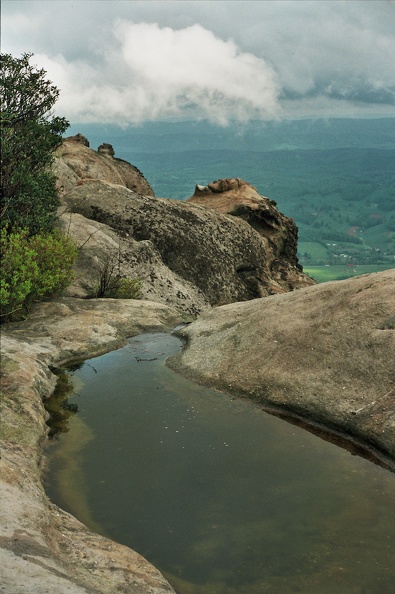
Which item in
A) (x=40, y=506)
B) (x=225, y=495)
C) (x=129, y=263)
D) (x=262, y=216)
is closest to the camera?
(x=40, y=506)

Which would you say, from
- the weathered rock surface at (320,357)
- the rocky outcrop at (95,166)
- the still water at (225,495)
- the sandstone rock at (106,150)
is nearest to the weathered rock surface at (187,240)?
the rocky outcrop at (95,166)

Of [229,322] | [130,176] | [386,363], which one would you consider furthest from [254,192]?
[386,363]

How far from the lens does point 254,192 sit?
125ft

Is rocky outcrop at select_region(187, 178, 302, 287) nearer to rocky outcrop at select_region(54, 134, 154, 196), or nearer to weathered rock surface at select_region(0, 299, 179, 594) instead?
rocky outcrop at select_region(54, 134, 154, 196)

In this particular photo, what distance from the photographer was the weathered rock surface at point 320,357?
1071cm

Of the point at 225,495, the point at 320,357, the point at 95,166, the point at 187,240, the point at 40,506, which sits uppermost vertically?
the point at 95,166

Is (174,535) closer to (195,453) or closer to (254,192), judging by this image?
(195,453)

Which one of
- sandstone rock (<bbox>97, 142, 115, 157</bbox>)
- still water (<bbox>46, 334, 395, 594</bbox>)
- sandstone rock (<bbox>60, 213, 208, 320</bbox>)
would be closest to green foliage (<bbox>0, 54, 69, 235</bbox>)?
sandstone rock (<bbox>60, 213, 208, 320</bbox>)

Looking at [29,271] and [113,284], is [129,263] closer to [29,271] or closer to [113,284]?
[113,284]

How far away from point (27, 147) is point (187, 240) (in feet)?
28.6

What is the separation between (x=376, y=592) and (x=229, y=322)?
32.0 feet

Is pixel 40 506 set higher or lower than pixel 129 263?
lower

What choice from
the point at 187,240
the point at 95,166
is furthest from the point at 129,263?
the point at 95,166

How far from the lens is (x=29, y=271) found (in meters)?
16.9
